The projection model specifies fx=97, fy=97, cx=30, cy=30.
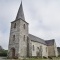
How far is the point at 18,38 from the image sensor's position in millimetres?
28250

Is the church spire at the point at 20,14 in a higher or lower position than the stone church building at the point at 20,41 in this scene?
higher

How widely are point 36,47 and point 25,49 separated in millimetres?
5106

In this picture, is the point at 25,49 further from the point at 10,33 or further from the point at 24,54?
the point at 10,33

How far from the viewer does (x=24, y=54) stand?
94.7 ft

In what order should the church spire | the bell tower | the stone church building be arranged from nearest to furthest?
the bell tower, the stone church building, the church spire

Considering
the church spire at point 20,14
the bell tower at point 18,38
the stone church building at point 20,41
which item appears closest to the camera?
the bell tower at point 18,38

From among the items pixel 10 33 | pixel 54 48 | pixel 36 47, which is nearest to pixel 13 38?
pixel 10 33

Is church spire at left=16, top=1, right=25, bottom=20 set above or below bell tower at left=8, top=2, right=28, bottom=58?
above

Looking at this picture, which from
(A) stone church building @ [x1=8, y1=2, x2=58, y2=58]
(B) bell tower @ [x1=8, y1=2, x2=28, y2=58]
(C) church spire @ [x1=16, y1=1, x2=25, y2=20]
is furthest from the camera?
(C) church spire @ [x1=16, y1=1, x2=25, y2=20]

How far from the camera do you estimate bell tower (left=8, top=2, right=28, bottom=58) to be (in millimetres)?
27756

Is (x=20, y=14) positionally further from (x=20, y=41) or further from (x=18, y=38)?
(x=20, y=41)

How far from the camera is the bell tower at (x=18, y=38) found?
2776 centimetres

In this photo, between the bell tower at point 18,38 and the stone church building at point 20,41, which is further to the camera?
the stone church building at point 20,41

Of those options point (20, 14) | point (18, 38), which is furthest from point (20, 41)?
point (20, 14)
